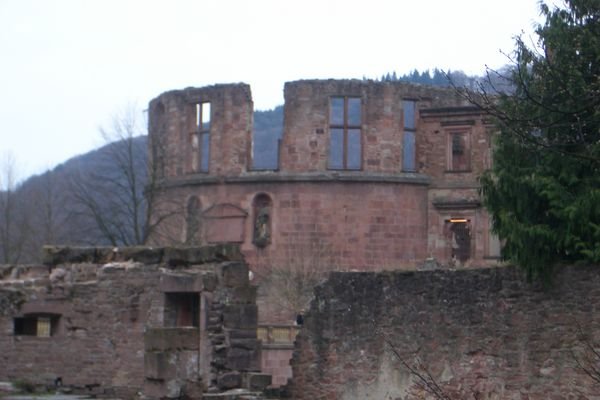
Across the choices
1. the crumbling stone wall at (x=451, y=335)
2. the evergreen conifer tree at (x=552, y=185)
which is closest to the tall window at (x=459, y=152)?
the crumbling stone wall at (x=451, y=335)

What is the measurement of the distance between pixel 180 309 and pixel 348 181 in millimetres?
19665

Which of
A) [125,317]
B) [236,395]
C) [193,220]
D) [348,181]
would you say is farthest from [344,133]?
[236,395]

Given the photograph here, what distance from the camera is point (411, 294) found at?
1823 centimetres

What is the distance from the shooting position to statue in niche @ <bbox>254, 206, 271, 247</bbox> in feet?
129

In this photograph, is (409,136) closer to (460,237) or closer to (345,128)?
(345,128)

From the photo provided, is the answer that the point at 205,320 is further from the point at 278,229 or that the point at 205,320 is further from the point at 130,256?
the point at 278,229

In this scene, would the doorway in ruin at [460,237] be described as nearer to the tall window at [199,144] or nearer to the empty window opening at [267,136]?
the tall window at [199,144]

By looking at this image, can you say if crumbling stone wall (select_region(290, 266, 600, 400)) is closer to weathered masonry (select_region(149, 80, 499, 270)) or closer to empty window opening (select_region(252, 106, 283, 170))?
weathered masonry (select_region(149, 80, 499, 270))

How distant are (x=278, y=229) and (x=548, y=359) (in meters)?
22.9

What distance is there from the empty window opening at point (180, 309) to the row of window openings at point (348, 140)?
19582mm

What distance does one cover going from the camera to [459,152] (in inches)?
1561

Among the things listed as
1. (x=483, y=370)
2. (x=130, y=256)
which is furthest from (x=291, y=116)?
(x=483, y=370)

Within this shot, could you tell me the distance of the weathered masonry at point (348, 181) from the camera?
3881cm

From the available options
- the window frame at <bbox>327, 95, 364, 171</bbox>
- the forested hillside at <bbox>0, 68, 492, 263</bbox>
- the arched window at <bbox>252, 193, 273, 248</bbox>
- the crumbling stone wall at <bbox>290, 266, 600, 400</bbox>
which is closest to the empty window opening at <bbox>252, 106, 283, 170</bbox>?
the forested hillside at <bbox>0, 68, 492, 263</bbox>
